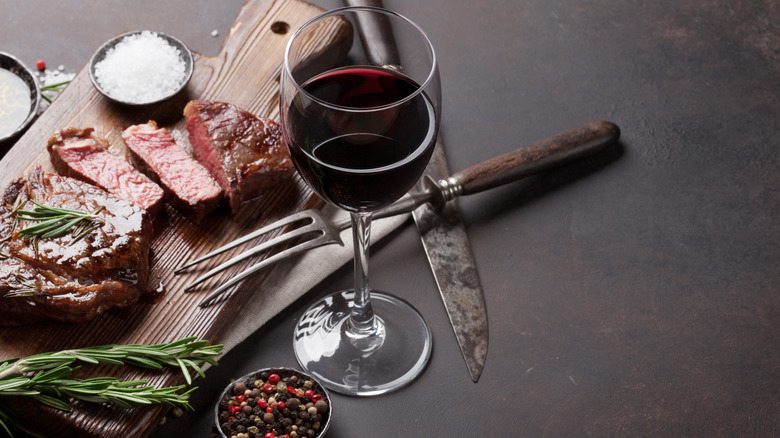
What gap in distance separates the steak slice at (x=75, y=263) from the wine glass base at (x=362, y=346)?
0.59 meters

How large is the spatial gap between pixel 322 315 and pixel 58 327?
0.86 meters

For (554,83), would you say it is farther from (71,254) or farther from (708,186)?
(71,254)

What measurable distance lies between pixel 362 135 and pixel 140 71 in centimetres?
148

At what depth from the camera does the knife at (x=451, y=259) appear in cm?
→ 274

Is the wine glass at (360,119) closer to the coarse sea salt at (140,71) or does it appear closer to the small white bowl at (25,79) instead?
the coarse sea salt at (140,71)

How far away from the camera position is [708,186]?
3221 millimetres

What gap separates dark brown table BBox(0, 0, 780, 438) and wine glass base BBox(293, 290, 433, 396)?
48 millimetres

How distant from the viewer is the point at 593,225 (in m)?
3.09

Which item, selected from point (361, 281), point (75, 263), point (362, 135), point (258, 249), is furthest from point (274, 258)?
point (362, 135)

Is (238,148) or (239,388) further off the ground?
(238,148)

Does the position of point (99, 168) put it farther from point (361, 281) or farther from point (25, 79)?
point (361, 281)

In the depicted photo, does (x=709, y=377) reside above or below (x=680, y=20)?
below

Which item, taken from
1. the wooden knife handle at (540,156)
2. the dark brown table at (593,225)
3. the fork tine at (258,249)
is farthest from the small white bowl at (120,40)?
the wooden knife handle at (540,156)

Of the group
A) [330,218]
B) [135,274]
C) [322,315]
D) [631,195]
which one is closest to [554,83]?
[631,195]
